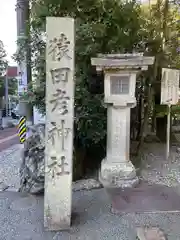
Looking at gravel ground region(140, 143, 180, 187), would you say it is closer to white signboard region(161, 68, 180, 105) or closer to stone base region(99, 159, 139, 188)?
stone base region(99, 159, 139, 188)

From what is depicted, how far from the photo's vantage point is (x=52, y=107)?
295 centimetres

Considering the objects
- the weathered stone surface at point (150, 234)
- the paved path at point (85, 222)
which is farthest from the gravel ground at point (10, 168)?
the weathered stone surface at point (150, 234)

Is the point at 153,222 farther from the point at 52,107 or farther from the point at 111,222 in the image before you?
the point at 52,107

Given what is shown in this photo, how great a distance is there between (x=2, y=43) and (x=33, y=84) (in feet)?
48.6

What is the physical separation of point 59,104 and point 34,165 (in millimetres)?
2072

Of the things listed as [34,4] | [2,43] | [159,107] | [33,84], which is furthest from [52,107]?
[2,43]

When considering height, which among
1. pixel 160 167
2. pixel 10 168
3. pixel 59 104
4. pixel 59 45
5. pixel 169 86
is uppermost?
pixel 59 45

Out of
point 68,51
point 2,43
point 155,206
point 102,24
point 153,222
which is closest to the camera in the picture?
point 68,51

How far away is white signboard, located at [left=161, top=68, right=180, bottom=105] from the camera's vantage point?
5.73 metres

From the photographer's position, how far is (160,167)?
5.43 meters

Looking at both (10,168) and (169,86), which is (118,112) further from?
(10,168)

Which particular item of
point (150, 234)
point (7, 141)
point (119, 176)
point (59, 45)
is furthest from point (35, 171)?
point (7, 141)

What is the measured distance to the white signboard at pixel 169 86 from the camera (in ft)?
18.8

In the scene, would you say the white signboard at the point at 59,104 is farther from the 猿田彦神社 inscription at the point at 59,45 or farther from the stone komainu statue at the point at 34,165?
the stone komainu statue at the point at 34,165
